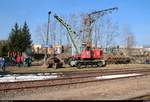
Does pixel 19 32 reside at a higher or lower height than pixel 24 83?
higher

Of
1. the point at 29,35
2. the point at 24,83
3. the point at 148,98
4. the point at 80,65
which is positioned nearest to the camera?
the point at 148,98

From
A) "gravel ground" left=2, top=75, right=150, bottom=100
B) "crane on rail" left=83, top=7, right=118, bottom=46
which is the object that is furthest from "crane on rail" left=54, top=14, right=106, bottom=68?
"gravel ground" left=2, top=75, right=150, bottom=100

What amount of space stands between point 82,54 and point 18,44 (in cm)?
3535

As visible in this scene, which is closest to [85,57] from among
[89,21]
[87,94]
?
[89,21]

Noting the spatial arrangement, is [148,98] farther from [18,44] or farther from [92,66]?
[18,44]

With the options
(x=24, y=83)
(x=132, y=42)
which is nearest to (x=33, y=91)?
(x=24, y=83)

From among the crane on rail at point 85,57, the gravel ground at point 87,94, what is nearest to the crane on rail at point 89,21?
the crane on rail at point 85,57

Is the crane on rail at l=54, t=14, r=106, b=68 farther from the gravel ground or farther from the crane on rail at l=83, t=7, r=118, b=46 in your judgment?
the gravel ground

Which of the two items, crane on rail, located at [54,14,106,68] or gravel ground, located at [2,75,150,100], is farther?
crane on rail, located at [54,14,106,68]

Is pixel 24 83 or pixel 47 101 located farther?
pixel 24 83

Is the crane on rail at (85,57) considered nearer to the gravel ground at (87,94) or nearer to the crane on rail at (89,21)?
the crane on rail at (89,21)

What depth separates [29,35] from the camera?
3575 inches

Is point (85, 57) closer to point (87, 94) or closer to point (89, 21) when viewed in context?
point (89, 21)

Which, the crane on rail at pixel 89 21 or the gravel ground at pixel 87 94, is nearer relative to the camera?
the gravel ground at pixel 87 94
